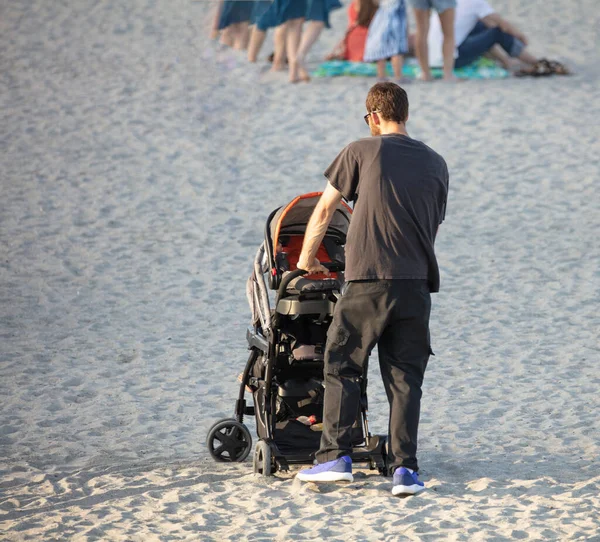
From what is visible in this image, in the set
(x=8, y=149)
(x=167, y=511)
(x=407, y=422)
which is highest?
(x=8, y=149)

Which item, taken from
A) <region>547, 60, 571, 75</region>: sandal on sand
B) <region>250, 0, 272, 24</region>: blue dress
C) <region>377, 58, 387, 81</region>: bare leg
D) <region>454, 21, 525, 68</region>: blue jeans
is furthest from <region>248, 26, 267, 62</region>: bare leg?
<region>547, 60, 571, 75</region>: sandal on sand

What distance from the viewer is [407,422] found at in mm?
4672

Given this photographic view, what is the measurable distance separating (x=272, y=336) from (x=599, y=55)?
9841 mm

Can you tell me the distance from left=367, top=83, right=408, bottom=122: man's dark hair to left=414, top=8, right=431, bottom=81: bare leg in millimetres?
7155

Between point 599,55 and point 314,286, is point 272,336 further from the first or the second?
point 599,55

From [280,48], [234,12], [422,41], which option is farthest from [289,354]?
[234,12]

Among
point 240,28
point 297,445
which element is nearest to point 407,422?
point 297,445

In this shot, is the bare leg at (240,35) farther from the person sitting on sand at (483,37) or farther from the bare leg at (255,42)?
the person sitting on sand at (483,37)

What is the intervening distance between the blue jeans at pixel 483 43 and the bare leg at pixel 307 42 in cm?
177

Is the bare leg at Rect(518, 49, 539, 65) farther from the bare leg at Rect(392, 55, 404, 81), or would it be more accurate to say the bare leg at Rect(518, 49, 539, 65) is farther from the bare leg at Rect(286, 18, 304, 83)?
the bare leg at Rect(286, 18, 304, 83)

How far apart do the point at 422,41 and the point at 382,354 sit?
25.3 ft

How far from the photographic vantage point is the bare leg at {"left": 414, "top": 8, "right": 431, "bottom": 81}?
11.6m

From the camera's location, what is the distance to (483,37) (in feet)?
40.9

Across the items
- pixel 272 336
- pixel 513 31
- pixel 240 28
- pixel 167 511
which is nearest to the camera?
pixel 167 511
